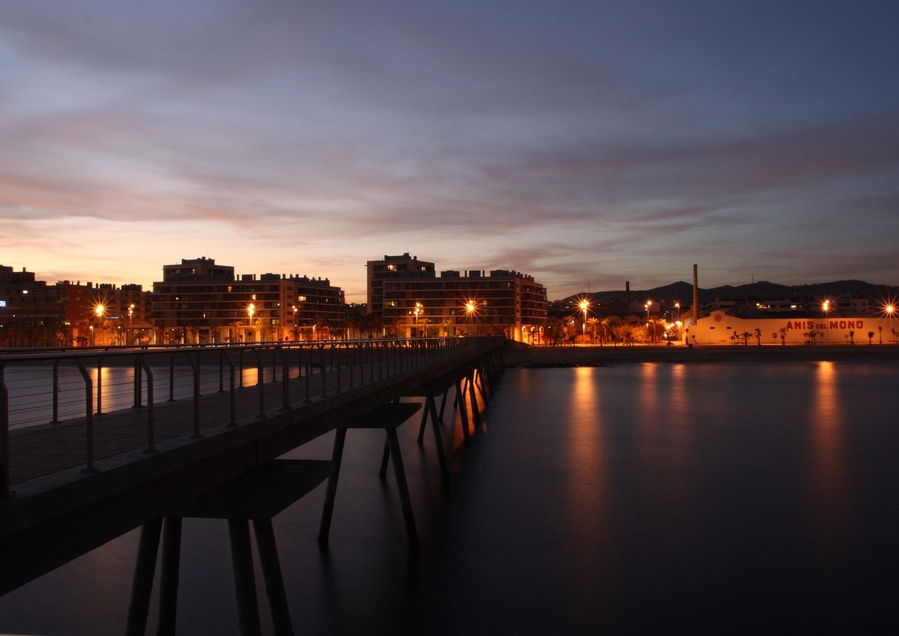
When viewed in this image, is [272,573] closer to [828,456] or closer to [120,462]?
[120,462]

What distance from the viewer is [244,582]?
902cm

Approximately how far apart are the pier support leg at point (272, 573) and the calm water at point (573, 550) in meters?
2.48

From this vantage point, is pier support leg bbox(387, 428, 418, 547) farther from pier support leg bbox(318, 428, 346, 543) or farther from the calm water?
pier support leg bbox(318, 428, 346, 543)

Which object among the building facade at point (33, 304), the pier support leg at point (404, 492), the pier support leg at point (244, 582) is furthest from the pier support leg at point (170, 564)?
the building facade at point (33, 304)

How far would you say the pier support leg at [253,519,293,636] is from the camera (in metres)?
9.70

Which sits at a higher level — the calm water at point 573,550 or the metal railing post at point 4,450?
the metal railing post at point 4,450

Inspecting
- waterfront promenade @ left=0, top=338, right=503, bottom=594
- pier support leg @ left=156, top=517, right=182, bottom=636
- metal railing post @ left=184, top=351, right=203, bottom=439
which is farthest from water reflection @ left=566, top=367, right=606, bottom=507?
metal railing post @ left=184, top=351, right=203, bottom=439

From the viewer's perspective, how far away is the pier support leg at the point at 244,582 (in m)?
8.99

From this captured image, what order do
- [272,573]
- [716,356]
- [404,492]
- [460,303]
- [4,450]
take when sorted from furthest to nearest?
[460,303]
[716,356]
[404,492]
[272,573]
[4,450]

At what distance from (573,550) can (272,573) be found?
32.2 feet

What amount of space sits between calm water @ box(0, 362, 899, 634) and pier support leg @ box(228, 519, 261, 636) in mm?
3982

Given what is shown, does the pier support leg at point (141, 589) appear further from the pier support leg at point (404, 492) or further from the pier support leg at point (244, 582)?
the pier support leg at point (404, 492)

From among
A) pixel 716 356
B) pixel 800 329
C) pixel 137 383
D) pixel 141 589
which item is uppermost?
pixel 800 329

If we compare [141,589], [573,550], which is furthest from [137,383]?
[573,550]
